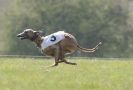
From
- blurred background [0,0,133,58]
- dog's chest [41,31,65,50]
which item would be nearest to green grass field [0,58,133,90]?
dog's chest [41,31,65,50]

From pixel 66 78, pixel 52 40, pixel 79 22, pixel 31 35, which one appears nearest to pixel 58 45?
pixel 52 40

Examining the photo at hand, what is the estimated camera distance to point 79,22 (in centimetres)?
7425

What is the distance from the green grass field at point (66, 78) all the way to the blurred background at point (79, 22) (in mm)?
49016

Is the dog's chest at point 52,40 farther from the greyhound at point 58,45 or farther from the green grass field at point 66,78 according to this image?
the green grass field at point 66,78

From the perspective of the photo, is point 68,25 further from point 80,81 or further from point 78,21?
point 80,81

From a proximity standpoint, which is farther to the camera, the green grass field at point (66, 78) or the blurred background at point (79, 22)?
the blurred background at point (79, 22)

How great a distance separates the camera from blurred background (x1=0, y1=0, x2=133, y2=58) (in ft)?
233

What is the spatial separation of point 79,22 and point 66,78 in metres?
58.8

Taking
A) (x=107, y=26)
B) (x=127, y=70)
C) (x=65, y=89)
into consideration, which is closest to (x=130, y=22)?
(x=107, y=26)

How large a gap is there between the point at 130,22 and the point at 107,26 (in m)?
6.80

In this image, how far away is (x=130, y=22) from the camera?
81375mm

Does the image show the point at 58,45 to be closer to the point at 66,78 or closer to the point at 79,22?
the point at 66,78

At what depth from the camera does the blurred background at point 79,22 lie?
7106cm

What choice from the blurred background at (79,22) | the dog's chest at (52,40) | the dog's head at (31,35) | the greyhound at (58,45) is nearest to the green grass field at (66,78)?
the greyhound at (58,45)
